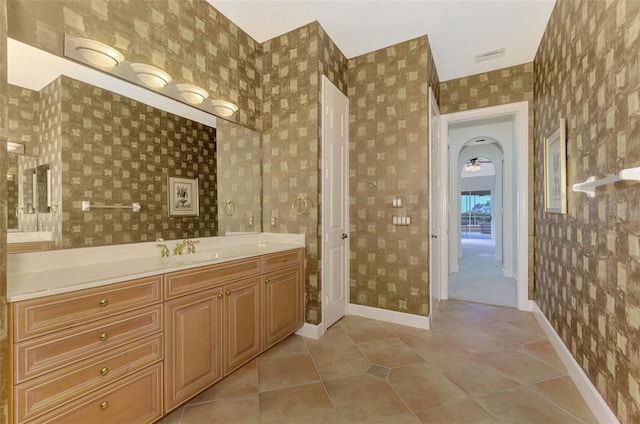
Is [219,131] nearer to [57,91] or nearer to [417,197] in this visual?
[57,91]

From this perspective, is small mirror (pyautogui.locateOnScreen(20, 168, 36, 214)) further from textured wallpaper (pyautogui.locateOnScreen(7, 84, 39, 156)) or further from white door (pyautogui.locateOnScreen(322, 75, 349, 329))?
white door (pyautogui.locateOnScreen(322, 75, 349, 329))

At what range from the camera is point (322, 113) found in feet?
8.61

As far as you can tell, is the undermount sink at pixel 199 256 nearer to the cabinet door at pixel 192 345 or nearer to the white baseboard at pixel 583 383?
the cabinet door at pixel 192 345

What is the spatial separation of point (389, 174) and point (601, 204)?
1.71 metres

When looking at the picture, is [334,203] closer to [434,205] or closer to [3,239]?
[434,205]

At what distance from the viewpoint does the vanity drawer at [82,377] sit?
41.7 inches

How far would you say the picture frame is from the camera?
6.91ft

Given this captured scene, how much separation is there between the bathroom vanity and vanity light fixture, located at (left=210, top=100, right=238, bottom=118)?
1.27 meters

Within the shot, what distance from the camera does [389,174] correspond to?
2.97 meters

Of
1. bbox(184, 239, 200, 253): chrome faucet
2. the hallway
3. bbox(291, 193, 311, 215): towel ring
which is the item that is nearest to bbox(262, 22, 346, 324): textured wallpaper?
bbox(291, 193, 311, 215): towel ring

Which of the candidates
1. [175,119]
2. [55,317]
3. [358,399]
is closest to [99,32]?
[175,119]

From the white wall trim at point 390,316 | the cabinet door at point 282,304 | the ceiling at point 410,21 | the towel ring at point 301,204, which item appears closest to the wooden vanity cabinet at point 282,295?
the cabinet door at point 282,304

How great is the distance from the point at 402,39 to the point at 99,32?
2.58 metres

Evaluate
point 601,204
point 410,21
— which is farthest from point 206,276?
point 410,21
